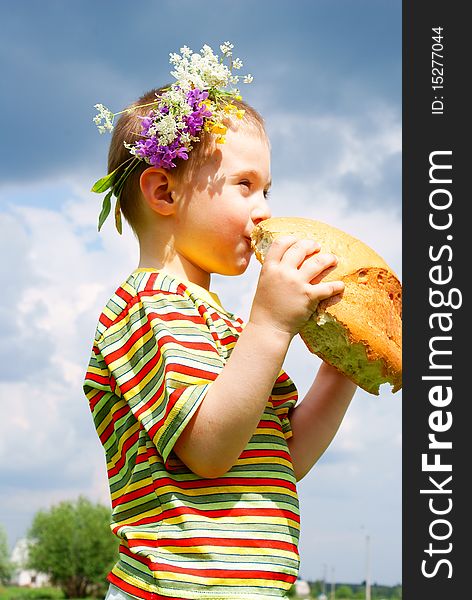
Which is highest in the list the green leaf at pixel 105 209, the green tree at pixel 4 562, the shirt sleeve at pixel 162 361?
the green tree at pixel 4 562

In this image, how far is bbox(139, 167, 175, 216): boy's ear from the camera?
128 inches

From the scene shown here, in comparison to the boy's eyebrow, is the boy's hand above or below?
below

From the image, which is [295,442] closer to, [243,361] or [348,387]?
[348,387]

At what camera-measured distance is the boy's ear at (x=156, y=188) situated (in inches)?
128

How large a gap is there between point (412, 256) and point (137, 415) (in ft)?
4.72

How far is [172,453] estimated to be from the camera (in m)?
2.83

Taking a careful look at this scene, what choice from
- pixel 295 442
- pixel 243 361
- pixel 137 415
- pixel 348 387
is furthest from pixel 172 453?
pixel 348 387

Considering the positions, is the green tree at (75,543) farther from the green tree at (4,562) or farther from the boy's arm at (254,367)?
the boy's arm at (254,367)

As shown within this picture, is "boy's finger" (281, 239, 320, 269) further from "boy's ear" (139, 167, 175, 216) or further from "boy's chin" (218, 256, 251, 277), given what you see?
"boy's ear" (139, 167, 175, 216)

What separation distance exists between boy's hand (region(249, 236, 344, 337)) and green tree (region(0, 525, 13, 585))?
6114 cm

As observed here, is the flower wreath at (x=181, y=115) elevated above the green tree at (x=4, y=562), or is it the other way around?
the green tree at (x=4, y=562)

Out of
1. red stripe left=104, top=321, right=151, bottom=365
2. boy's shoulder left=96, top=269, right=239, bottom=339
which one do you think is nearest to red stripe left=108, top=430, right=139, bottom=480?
red stripe left=104, top=321, right=151, bottom=365

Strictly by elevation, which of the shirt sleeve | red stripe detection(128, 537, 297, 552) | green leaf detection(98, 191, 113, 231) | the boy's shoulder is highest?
green leaf detection(98, 191, 113, 231)

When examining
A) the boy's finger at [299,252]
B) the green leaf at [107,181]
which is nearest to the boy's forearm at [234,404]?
the boy's finger at [299,252]
